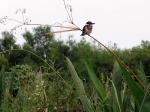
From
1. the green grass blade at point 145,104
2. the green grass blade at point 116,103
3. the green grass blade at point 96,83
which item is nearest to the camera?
the green grass blade at point 145,104

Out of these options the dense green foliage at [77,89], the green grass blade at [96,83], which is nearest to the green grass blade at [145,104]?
the dense green foliage at [77,89]

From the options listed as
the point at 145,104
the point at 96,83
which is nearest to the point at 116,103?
the point at 96,83

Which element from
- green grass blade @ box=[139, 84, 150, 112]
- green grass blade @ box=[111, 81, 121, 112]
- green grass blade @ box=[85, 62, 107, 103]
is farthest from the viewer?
green grass blade @ box=[85, 62, 107, 103]

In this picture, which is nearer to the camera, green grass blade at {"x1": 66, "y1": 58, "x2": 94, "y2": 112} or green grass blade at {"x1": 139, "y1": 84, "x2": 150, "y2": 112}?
green grass blade at {"x1": 139, "y1": 84, "x2": 150, "y2": 112}

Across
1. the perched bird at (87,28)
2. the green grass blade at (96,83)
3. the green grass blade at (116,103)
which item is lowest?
the green grass blade at (116,103)

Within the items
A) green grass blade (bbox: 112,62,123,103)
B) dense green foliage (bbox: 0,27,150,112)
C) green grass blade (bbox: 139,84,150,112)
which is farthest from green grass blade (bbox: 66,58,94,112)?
green grass blade (bbox: 139,84,150,112)

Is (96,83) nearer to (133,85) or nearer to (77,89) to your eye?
(77,89)

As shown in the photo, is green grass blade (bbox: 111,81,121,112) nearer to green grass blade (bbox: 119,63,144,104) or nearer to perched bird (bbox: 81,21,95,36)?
green grass blade (bbox: 119,63,144,104)

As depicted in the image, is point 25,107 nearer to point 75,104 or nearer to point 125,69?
point 75,104

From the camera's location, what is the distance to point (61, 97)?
283 cm

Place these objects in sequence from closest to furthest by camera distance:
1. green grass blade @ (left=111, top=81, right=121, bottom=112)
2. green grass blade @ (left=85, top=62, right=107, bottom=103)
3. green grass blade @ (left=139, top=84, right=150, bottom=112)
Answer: green grass blade @ (left=139, top=84, right=150, bottom=112) < green grass blade @ (left=111, top=81, right=121, bottom=112) < green grass blade @ (left=85, top=62, right=107, bottom=103)

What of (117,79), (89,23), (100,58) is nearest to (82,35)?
(89,23)

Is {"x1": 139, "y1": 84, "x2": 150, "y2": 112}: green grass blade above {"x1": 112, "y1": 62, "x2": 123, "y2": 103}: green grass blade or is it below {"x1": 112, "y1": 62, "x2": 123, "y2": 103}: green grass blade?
below

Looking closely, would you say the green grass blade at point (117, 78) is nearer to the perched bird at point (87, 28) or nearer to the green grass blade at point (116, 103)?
the green grass blade at point (116, 103)
